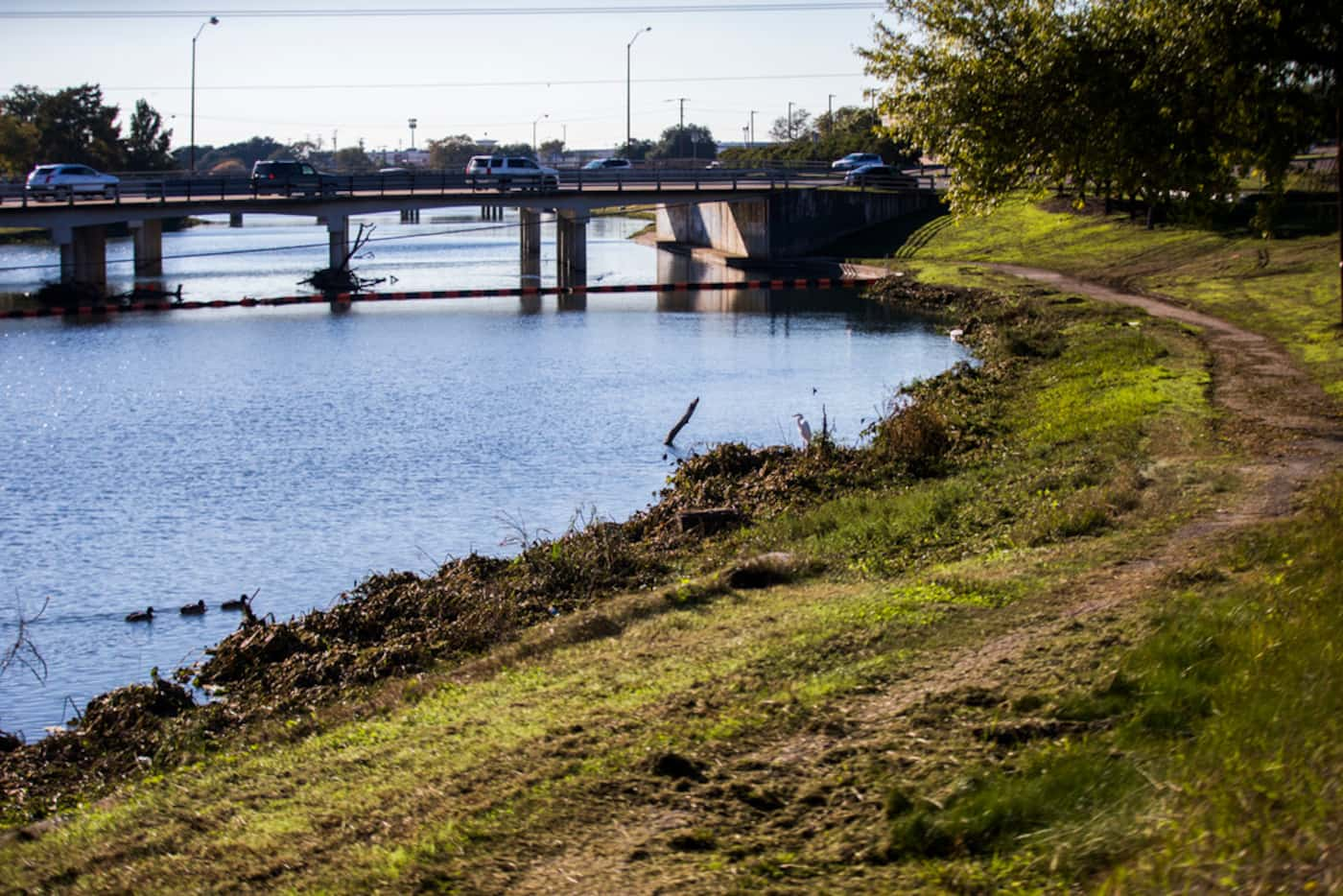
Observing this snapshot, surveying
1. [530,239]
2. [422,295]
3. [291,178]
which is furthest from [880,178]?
[291,178]

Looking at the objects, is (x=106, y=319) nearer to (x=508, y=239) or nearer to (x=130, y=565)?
(x=130, y=565)

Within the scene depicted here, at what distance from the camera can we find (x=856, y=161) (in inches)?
3546

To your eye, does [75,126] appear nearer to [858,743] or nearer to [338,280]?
[338,280]

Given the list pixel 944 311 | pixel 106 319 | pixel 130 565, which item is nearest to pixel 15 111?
pixel 106 319

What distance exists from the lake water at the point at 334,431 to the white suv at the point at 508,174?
1288 cm

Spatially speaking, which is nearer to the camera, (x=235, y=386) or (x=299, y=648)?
(x=299, y=648)

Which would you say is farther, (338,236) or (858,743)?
(338,236)

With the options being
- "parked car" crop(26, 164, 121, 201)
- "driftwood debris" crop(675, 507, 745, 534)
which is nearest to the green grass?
"driftwood debris" crop(675, 507, 745, 534)

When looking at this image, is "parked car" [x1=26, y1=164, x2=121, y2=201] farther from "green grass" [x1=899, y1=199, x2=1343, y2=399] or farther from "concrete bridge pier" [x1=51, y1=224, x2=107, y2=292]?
"green grass" [x1=899, y1=199, x2=1343, y2=399]

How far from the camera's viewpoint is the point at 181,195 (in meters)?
68.1

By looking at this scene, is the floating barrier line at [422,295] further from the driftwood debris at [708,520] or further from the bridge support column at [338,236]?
the driftwood debris at [708,520]

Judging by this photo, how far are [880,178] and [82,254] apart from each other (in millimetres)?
38626

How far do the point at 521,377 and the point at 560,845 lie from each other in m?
30.8

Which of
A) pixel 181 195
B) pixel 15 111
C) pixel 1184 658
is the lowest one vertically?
pixel 1184 658
